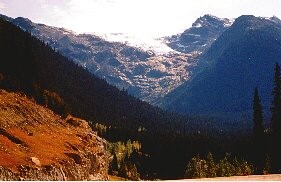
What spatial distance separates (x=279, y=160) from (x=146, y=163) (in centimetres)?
7407

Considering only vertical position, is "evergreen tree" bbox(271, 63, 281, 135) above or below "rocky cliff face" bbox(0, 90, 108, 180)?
above

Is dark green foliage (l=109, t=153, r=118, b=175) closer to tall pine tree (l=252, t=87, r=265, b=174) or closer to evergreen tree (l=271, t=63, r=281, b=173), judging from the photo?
tall pine tree (l=252, t=87, r=265, b=174)

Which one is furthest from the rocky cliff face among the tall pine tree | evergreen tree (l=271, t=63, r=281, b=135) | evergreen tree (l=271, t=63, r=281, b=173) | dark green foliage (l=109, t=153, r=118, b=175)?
dark green foliage (l=109, t=153, r=118, b=175)

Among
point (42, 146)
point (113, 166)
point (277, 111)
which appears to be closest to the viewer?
point (42, 146)

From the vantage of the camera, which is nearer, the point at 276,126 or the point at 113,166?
the point at 276,126

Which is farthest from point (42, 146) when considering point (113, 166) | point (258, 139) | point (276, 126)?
point (113, 166)

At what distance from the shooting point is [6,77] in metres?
72.6

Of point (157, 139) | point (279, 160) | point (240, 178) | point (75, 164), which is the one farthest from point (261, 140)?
point (157, 139)

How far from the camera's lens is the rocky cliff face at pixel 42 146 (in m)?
43.3

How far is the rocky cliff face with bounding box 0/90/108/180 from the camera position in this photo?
43.3m

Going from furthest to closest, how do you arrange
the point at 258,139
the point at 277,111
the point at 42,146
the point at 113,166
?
the point at 113,166, the point at 258,139, the point at 277,111, the point at 42,146

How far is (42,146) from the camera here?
179 feet

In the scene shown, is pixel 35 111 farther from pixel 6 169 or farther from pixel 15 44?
pixel 6 169

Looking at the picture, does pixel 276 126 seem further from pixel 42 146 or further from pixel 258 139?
pixel 42 146
